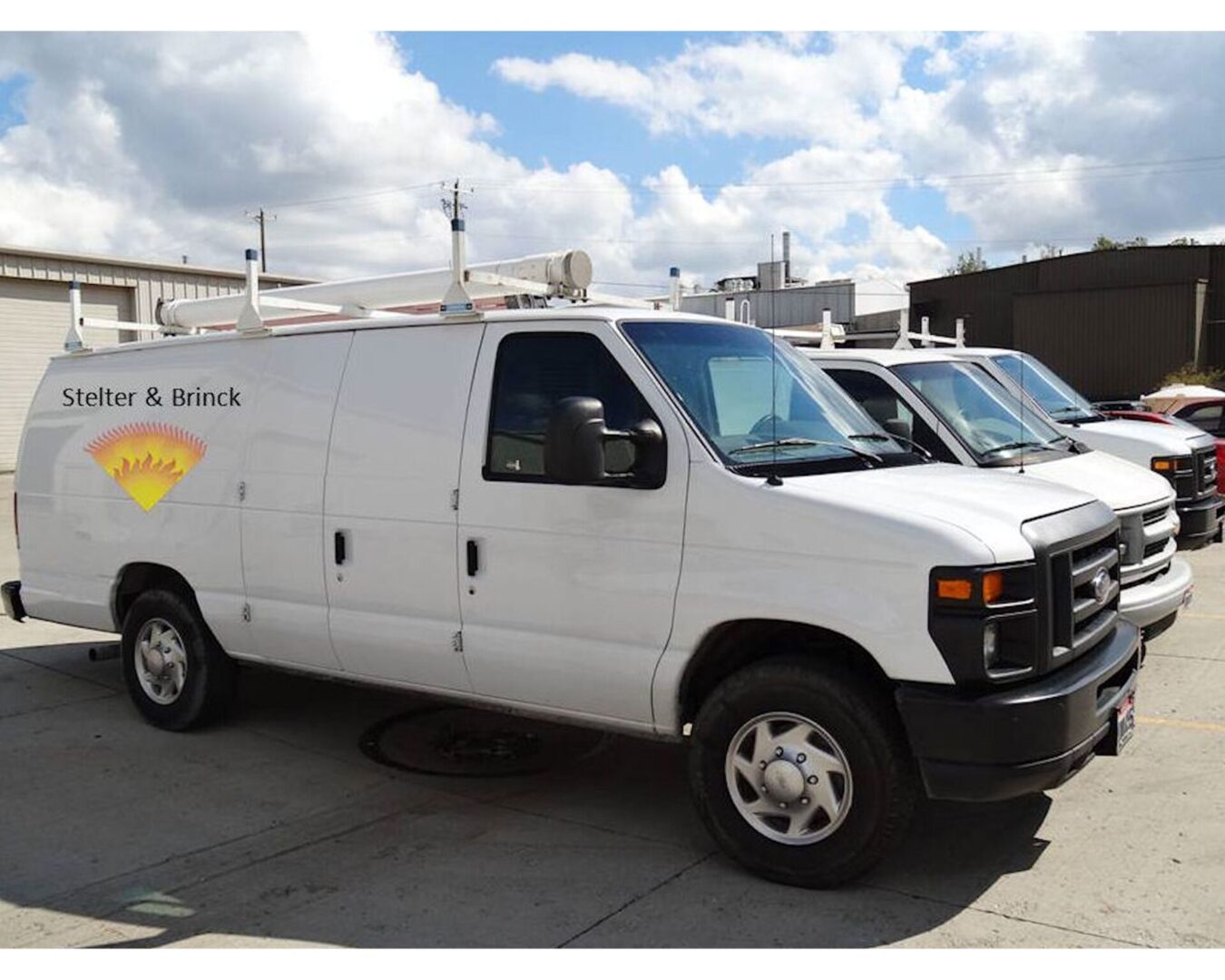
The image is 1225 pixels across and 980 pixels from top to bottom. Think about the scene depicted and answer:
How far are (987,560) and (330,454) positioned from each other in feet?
10.3

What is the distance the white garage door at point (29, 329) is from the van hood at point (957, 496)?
21352mm

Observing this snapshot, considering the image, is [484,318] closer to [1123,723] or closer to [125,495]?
[125,495]

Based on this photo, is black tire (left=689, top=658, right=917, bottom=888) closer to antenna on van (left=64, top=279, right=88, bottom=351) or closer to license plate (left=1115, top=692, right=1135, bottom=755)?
license plate (left=1115, top=692, right=1135, bottom=755)

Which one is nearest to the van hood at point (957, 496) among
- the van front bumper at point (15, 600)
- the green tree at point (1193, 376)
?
the van front bumper at point (15, 600)

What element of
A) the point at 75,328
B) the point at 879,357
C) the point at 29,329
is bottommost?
the point at 879,357

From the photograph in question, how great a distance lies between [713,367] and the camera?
5109 millimetres

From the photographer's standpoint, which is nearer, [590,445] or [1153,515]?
[590,445]

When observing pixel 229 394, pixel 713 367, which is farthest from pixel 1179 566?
pixel 229 394

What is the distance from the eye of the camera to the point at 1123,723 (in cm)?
459

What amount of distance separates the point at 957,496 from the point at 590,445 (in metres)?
1.39

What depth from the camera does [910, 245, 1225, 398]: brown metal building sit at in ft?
103

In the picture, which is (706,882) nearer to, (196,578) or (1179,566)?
(196,578)

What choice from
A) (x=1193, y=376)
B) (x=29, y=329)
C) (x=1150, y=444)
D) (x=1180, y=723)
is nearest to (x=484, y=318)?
(x=1180, y=723)

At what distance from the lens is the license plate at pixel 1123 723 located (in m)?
4.51
